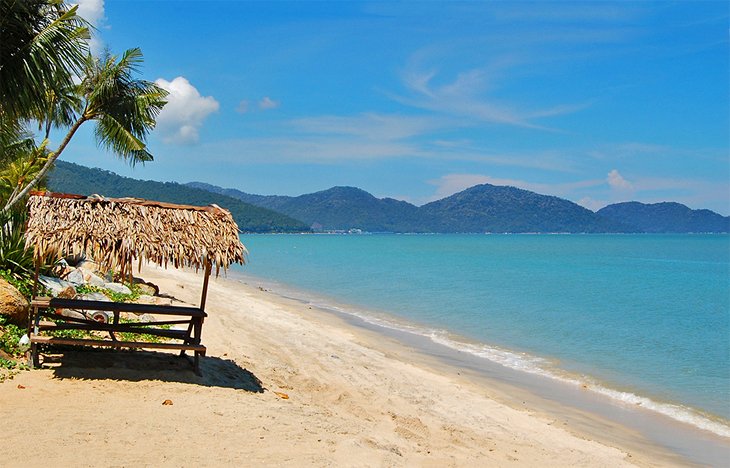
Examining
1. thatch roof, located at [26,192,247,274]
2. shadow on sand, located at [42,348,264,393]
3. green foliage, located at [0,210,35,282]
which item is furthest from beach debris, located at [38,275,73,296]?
thatch roof, located at [26,192,247,274]

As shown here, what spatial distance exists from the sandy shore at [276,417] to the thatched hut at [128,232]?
1597 millimetres

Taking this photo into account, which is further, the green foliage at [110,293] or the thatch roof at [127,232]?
the green foliage at [110,293]

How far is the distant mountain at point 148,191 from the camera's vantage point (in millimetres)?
119188

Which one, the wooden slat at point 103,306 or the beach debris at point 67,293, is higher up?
the wooden slat at point 103,306

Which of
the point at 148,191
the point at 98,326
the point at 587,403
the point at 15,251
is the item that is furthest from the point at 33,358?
the point at 148,191

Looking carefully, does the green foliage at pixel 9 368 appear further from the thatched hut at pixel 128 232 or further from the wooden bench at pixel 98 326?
the thatched hut at pixel 128 232

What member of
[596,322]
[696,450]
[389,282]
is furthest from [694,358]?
[389,282]

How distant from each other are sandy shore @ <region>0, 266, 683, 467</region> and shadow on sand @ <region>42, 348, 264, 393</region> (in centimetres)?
3

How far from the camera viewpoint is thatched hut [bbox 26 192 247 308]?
24.3 feet

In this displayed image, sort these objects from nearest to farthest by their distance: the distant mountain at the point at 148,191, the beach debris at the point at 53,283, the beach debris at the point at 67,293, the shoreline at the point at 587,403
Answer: the shoreline at the point at 587,403 < the beach debris at the point at 67,293 < the beach debris at the point at 53,283 < the distant mountain at the point at 148,191

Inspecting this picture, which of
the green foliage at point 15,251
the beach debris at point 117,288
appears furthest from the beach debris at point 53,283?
the beach debris at point 117,288

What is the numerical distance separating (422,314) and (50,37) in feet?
53.7

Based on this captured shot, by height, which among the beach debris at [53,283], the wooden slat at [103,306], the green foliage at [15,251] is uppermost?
the green foliage at [15,251]

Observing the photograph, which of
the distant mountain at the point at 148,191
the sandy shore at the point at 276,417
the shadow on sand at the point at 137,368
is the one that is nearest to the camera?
the sandy shore at the point at 276,417
